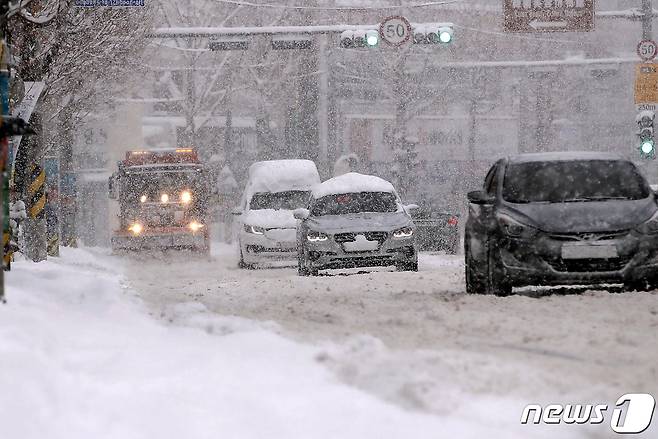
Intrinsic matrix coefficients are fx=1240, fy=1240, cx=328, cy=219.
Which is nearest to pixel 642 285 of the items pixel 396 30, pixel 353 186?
pixel 353 186

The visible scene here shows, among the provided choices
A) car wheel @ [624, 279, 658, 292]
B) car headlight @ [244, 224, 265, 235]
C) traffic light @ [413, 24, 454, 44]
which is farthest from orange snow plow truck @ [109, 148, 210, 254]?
car wheel @ [624, 279, 658, 292]

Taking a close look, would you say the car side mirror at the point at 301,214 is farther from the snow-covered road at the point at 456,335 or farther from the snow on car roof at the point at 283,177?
the snow on car roof at the point at 283,177

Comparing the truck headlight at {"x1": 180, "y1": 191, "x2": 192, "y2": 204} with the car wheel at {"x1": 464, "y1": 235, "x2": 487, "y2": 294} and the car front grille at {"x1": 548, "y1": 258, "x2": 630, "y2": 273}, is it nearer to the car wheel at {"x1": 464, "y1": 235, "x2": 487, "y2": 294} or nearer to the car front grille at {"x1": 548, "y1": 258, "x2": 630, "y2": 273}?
the car wheel at {"x1": 464, "y1": 235, "x2": 487, "y2": 294}

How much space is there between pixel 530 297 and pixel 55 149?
63.5 ft

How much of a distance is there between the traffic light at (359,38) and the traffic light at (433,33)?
0.99m

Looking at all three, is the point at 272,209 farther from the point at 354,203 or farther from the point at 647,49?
the point at 647,49

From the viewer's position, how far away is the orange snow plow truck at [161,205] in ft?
89.9

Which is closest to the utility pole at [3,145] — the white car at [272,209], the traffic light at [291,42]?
the white car at [272,209]

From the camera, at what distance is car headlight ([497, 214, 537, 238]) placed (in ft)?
39.8

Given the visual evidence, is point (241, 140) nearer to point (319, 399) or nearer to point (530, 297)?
point (530, 297)

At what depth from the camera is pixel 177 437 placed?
5.76 meters

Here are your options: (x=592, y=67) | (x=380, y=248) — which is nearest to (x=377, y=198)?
(x=380, y=248)

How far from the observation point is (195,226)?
27.7m

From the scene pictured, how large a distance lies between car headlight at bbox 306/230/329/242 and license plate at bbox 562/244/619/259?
6860 millimetres
